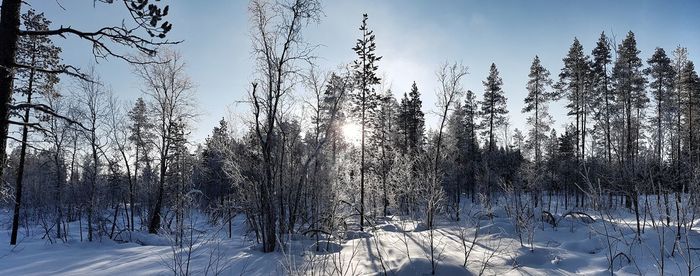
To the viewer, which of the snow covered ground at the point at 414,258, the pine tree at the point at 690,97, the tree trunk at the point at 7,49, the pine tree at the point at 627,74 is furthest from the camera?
the pine tree at the point at 690,97

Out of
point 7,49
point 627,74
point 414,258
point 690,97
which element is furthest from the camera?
point 690,97

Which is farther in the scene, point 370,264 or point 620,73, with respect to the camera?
point 620,73

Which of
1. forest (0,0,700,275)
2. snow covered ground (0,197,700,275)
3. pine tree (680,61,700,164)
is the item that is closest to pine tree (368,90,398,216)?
forest (0,0,700,275)

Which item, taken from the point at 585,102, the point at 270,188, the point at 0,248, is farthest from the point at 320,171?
the point at 585,102

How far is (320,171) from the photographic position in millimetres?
20781

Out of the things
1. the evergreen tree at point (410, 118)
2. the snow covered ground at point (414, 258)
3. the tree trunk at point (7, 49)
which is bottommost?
the snow covered ground at point (414, 258)

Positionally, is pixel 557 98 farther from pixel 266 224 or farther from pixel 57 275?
pixel 57 275

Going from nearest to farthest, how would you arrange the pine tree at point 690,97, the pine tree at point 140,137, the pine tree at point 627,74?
the pine tree at point 140,137, the pine tree at point 627,74, the pine tree at point 690,97

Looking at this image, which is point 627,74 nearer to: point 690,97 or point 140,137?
point 690,97

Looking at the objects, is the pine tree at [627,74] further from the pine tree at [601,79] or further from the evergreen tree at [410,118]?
the evergreen tree at [410,118]

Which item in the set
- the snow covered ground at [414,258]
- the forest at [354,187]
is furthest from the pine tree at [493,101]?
the snow covered ground at [414,258]

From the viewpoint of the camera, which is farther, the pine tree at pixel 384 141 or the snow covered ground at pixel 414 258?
the pine tree at pixel 384 141

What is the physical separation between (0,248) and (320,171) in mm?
13254

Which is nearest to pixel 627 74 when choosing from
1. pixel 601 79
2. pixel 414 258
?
pixel 601 79
